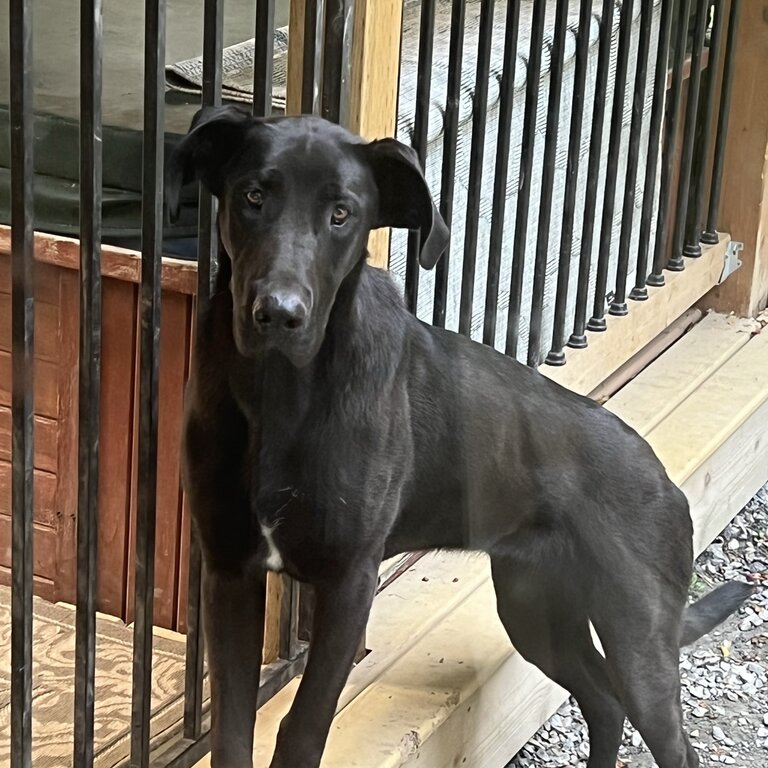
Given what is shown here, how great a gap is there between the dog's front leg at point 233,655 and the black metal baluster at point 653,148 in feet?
6.11

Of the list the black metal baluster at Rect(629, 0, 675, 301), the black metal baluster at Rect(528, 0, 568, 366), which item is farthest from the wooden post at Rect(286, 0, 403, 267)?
the black metal baluster at Rect(629, 0, 675, 301)

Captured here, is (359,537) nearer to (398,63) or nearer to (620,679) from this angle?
(620,679)

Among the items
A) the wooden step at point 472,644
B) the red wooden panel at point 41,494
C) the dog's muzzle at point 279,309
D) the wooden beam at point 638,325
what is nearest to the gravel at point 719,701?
the wooden step at point 472,644

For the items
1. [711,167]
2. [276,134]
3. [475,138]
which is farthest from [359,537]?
[711,167]

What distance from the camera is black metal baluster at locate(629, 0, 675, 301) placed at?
3264 millimetres

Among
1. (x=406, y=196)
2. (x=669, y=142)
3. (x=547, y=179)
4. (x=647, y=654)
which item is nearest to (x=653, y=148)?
(x=669, y=142)

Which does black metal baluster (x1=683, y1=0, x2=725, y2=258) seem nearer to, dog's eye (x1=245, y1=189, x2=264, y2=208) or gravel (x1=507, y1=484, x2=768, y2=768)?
gravel (x1=507, y1=484, x2=768, y2=768)

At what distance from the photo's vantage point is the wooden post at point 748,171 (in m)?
3.78

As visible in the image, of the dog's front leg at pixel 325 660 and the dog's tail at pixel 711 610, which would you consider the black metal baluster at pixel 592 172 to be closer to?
the dog's tail at pixel 711 610

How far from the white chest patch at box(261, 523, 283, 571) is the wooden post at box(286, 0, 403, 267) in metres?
0.61

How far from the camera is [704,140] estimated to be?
3.70 metres

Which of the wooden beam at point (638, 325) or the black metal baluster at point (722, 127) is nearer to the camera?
the wooden beam at point (638, 325)

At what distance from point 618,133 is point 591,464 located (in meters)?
1.19

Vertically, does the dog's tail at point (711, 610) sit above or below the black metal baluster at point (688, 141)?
below
